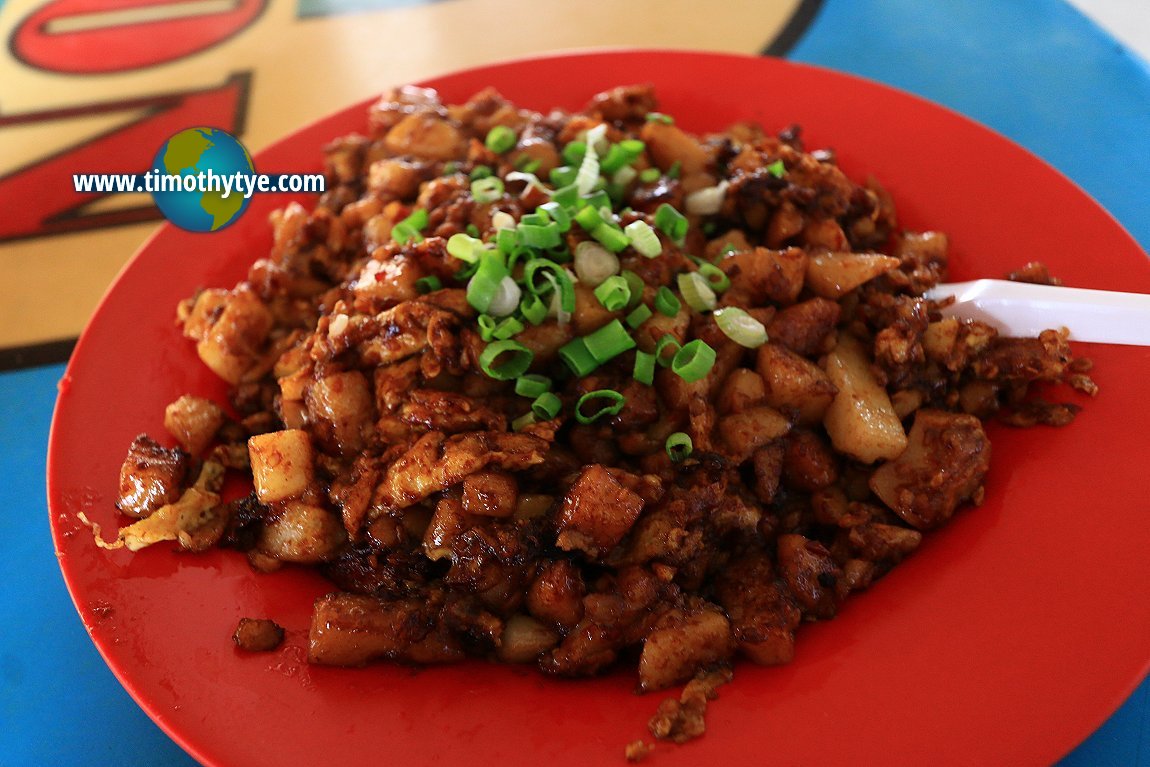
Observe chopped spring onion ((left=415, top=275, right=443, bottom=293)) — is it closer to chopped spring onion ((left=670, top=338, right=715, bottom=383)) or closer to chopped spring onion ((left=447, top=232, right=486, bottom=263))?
chopped spring onion ((left=447, top=232, right=486, bottom=263))

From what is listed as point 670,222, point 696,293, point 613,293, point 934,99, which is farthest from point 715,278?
point 934,99

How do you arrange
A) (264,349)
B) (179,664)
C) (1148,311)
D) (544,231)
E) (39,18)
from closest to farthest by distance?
(179,664) < (1148,311) < (544,231) < (264,349) < (39,18)

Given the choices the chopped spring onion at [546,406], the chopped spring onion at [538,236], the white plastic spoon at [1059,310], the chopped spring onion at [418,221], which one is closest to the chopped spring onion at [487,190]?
the chopped spring onion at [418,221]

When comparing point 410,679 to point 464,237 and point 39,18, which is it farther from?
point 39,18

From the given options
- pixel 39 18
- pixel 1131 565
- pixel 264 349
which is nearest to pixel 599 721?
pixel 1131 565

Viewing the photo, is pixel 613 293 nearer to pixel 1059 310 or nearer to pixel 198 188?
pixel 1059 310

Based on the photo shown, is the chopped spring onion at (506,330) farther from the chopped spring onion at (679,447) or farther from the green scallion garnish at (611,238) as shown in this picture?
the chopped spring onion at (679,447)
